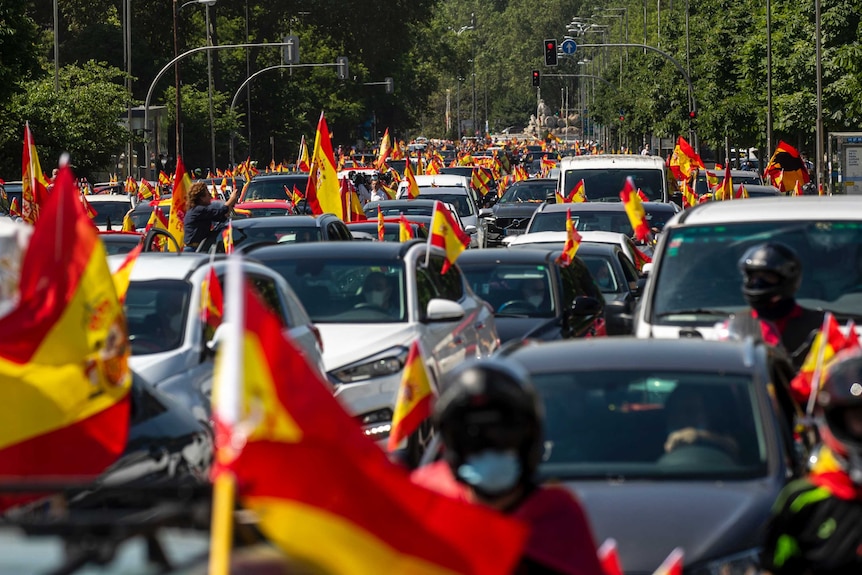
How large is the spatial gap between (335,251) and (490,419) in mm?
10309

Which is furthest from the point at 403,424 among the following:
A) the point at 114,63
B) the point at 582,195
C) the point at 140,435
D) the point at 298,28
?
the point at 298,28

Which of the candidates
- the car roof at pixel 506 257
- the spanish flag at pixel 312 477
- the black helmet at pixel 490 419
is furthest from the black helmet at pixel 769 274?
the car roof at pixel 506 257

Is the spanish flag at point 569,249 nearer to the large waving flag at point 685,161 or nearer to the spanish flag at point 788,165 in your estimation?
the spanish flag at point 788,165

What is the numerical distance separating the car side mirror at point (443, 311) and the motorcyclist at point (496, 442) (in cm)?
848

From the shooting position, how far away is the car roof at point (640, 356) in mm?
7578

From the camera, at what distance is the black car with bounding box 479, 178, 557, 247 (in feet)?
107

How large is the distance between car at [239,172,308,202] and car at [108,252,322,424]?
20.7m

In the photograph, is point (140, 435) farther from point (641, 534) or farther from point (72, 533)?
point (72, 533)

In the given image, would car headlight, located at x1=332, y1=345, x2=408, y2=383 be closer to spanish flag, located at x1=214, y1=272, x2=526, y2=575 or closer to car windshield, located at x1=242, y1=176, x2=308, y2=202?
spanish flag, located at x1=214, y1=272, x2=526, y2=575

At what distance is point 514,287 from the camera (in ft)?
54.6

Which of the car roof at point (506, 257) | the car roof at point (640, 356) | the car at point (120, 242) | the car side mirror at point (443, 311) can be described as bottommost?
the car side mirror at point (443, 311)

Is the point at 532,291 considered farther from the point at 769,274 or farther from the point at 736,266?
the point at 769,274

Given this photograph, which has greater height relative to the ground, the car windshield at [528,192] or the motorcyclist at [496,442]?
the motorcyclist at [496,442]

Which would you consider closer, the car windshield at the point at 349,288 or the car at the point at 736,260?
the car at the point at 736,260
